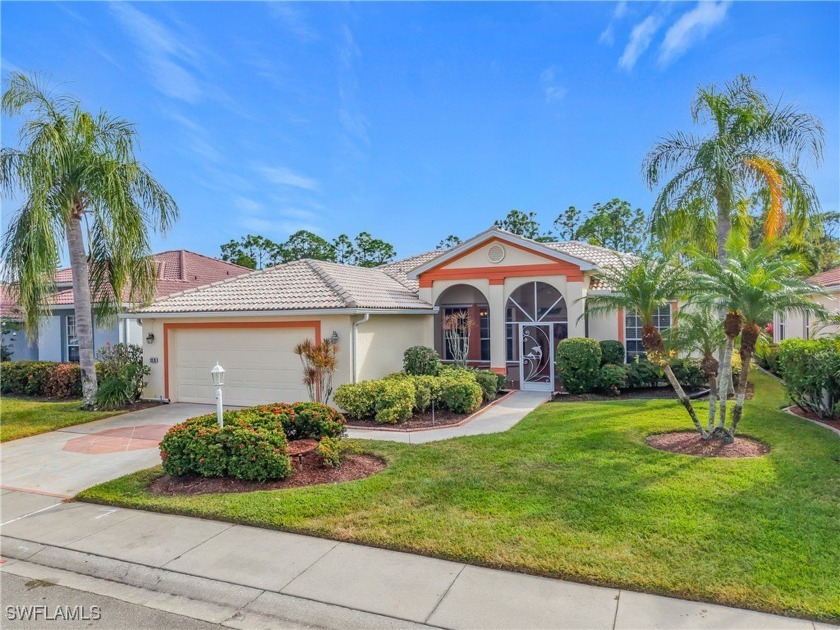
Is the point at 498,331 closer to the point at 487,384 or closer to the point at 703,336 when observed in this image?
the point at 487,384

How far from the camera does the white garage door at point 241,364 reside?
13.9 metres

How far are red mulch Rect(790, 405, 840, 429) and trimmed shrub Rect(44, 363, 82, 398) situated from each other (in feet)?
67.2

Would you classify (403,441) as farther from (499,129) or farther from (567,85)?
(499,129)

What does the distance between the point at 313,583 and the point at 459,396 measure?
8.01 meters

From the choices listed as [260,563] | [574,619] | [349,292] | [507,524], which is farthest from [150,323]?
[574,619]

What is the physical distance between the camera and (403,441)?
10031 mm

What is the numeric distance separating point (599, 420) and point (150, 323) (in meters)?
13.3

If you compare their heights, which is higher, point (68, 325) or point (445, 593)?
→ point (68, 325)

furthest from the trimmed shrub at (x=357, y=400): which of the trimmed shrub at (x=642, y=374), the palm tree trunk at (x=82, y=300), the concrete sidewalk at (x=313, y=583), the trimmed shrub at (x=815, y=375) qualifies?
the trimmed shrub at (x=815, y=375)

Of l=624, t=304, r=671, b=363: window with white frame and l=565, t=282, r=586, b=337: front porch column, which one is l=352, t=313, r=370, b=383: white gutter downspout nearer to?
l=565, t=282, r=586, b=337: front porch column

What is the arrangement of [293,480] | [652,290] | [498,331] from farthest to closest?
[498,331] → [652,290] → [293,480]

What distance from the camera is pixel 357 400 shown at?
11945 mm

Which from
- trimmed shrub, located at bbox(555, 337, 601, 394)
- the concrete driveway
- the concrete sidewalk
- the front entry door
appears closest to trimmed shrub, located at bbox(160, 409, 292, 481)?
the concrete sidewalk

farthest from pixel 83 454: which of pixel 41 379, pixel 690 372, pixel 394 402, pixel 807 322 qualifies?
pixel 807 322
